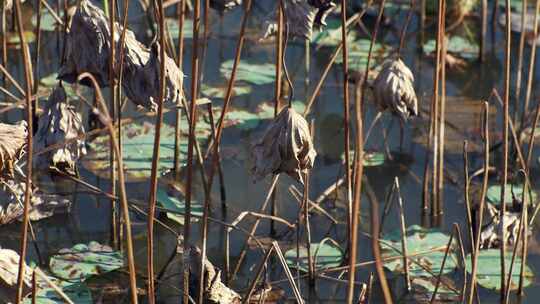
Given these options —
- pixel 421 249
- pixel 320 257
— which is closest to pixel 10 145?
pixel 320 257

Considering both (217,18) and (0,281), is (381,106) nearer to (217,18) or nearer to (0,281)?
(0,281)

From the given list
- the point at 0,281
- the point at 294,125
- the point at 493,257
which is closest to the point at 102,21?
the point at 294,125

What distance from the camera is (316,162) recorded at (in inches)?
110

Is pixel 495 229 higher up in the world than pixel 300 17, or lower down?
lower down

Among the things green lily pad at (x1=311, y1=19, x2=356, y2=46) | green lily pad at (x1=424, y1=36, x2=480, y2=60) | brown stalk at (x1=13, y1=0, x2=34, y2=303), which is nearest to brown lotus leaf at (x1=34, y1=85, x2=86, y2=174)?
brown stalk at (x1=13, y1=0, x2=34, y2=303)

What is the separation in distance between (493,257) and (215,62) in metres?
1.34

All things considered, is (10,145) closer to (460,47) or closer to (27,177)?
(27,177)

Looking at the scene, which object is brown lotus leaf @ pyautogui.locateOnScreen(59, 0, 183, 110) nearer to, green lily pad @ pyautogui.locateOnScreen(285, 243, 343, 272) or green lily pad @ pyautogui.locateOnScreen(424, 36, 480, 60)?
green lily pad @ pyautogui.locateOnScreen(285, 243, 343, 272)

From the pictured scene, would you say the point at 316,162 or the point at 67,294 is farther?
the point at 316,162

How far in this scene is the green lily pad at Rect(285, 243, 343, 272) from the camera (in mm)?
2295

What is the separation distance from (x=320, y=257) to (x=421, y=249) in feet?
0.77

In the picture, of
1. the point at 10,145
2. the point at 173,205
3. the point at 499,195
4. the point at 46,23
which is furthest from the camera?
the point at 46,23

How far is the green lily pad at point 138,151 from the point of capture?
2641mm

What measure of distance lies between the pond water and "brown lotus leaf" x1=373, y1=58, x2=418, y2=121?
0.41m
